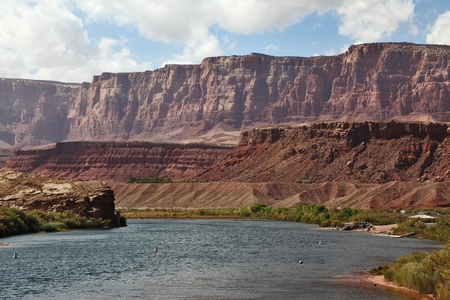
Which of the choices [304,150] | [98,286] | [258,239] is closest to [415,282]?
[98,286]

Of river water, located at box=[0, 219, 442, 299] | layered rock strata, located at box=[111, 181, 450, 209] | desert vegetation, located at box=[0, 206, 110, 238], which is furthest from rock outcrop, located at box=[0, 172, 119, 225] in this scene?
layered rock strata, located at box=[111, 181, 450, 209]

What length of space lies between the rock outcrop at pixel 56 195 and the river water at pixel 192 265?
51.4 feet

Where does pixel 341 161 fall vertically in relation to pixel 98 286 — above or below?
above

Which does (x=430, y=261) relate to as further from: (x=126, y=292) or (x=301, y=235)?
(x=301, y=235)

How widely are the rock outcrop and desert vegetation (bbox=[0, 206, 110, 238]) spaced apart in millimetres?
1553

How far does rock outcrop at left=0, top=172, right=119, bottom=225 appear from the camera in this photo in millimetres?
Result: 101312

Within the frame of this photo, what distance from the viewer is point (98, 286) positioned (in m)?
Result: 44.6

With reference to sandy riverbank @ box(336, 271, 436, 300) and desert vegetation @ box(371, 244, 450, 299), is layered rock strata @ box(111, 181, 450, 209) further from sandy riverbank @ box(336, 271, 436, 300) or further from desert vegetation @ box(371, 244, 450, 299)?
desert vegetation @ box(371, 244, 450, 299)

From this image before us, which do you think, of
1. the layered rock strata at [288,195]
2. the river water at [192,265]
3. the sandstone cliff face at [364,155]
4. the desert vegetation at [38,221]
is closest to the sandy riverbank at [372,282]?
the river water at [192,265]

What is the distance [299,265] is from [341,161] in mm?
126001

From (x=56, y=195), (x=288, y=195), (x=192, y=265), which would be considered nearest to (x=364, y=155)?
(x=288, y=195)

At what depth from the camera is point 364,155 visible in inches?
6983

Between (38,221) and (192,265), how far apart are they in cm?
4223

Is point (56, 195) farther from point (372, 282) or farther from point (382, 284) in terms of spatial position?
point (382, 284)
